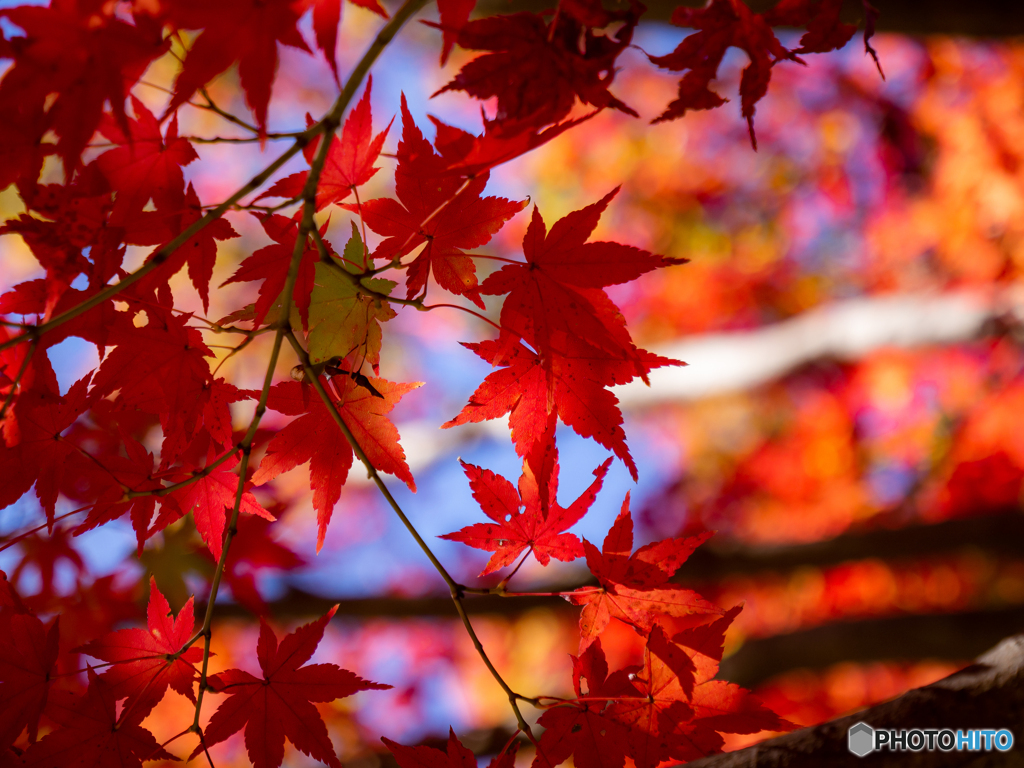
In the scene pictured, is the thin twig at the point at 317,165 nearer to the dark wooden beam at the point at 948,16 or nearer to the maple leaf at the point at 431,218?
the maple leaf at the point at 431,218

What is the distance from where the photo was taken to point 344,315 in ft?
3.65

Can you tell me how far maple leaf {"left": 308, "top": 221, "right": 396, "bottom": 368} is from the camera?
109cm

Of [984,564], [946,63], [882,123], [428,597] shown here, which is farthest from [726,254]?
[428,597]

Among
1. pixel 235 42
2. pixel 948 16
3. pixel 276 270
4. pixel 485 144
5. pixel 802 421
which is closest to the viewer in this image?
pixel 235 42

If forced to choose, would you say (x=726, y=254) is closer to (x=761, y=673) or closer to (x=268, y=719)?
(x=761, y=673)

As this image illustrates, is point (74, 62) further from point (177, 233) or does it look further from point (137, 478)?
point (137, 478)

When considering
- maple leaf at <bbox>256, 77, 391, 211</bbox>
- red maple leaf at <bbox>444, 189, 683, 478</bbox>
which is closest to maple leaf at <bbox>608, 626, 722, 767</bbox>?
red maple leaf at <bbox>444, 189, 683, 478</bbox>

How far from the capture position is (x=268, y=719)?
1114mm

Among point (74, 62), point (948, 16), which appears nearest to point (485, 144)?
point (74, 62)

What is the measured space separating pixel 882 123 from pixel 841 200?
77 cm

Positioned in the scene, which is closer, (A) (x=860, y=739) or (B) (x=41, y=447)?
(A) (x=860, y=739)

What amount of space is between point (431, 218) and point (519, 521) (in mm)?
554

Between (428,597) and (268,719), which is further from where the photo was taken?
(428,597)

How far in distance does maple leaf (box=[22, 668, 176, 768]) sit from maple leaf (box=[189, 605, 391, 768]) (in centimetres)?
12
